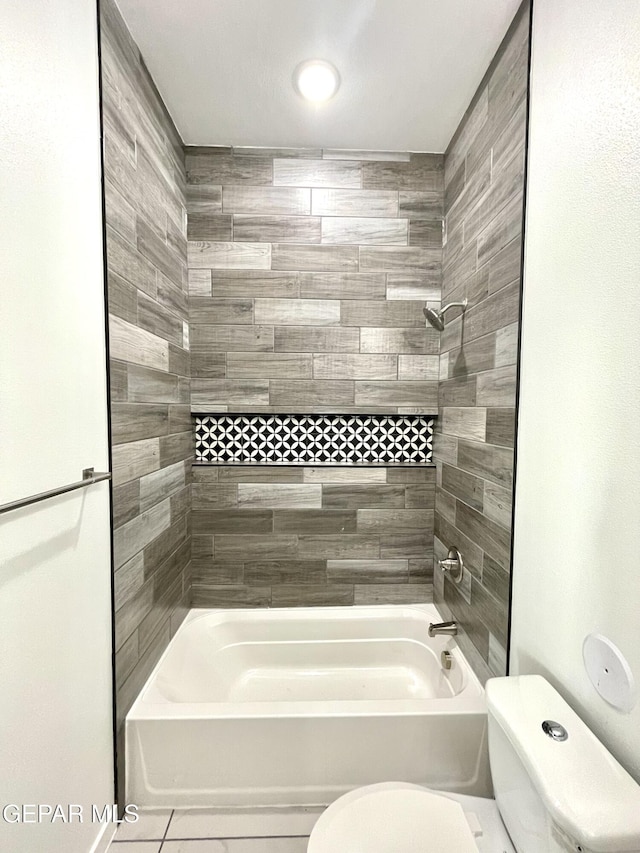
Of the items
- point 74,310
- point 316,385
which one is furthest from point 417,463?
point 74,310

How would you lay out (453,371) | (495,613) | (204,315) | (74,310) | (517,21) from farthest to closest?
(204,315) → (453,371) → (495,613) → (517,21) → (74,310)

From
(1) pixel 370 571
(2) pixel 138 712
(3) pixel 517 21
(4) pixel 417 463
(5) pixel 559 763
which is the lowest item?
(2) pixel 138 712

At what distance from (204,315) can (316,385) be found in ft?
2.16

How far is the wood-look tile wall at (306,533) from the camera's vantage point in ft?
6.95

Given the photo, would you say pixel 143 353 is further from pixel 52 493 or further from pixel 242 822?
pixel 242 822

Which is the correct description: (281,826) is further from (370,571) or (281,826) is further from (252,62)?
(252,62)

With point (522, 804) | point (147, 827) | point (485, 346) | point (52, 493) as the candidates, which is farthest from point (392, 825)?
point (485, 346)

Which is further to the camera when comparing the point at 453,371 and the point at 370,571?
the point at 370,571

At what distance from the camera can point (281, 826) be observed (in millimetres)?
1324

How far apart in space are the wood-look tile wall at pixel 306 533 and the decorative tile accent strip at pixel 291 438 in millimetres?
62

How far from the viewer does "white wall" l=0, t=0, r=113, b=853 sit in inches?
33.0

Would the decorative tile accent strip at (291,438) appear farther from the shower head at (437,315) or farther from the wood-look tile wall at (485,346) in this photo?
the shower head at (437,315)

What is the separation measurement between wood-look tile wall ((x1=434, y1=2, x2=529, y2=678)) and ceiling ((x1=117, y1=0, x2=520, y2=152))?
5.3 inches

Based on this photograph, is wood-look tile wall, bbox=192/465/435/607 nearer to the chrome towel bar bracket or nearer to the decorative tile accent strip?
the decorative tile accent strip
